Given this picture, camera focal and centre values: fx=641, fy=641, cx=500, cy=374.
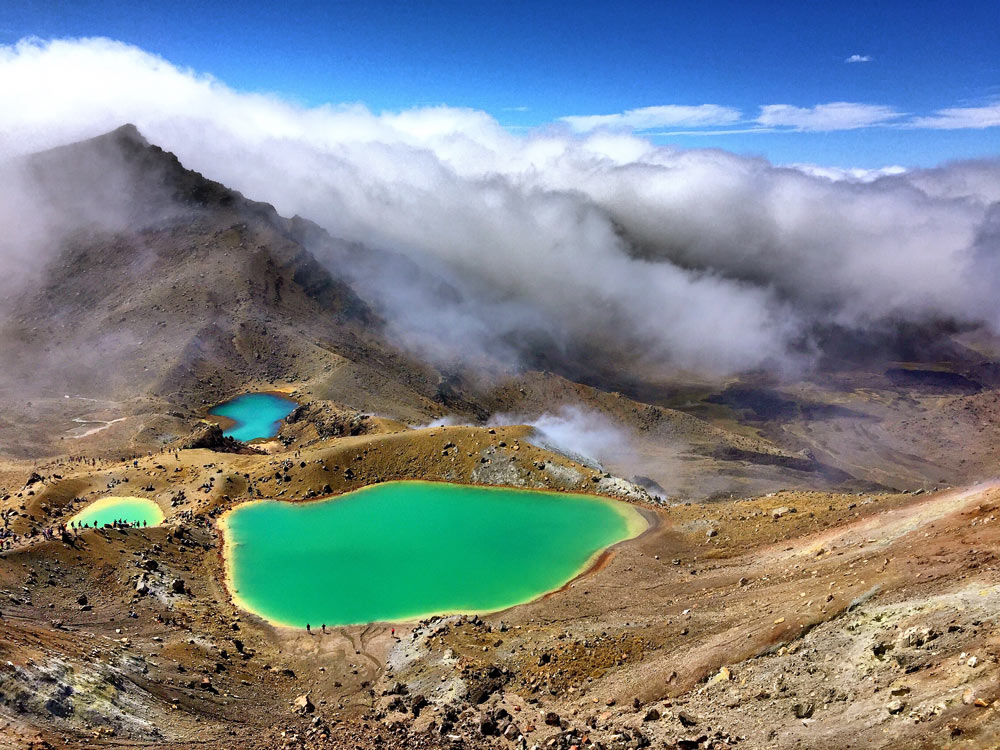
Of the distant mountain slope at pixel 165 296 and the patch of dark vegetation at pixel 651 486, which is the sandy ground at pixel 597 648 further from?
the distant mountain slope at pixel 165 296

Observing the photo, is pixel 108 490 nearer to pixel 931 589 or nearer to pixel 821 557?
pixel 821 557

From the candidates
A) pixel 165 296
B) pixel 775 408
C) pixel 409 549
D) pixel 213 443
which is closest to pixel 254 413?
pixel 213 443

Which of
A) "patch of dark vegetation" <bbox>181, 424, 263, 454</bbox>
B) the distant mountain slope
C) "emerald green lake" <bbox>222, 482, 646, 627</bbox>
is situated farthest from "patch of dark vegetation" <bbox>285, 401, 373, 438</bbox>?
"emerald green lake" <bbox>222, 482, 646, 627</bbox>

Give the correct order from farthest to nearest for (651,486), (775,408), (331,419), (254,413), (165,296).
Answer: (775,408)
(165,296)
(254,413)
(331,419)
(651,486)

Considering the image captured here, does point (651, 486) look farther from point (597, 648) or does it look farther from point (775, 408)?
point (775, 408)

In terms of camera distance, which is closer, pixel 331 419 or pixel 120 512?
pixel 120 512

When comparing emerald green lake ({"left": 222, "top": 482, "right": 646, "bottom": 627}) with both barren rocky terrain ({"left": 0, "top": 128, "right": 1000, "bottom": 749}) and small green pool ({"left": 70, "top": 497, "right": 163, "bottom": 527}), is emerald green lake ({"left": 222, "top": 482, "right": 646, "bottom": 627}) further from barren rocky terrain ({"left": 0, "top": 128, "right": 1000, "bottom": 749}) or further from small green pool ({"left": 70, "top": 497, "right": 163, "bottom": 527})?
small green pool ({"left": 70, "top": 497, "right": 163, "bottom": 527})

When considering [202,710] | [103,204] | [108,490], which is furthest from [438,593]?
[103,204]
